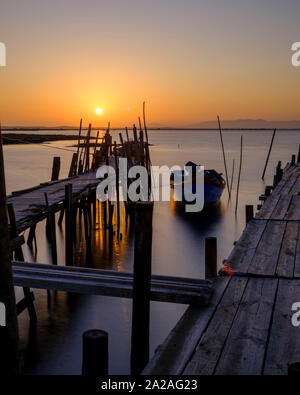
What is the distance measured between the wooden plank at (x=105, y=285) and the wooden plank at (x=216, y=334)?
256 millimetres

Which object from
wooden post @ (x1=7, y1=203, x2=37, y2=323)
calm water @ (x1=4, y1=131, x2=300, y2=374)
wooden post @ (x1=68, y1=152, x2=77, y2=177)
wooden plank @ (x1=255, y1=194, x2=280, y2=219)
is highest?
wooden post @ (x1=68, y1=152, x2=77, y2=177)

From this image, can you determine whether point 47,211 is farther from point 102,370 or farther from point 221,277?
point 102,370

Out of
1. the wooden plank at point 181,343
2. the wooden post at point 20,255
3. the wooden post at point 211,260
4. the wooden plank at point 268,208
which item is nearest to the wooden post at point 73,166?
the wooden plank at point 268,208

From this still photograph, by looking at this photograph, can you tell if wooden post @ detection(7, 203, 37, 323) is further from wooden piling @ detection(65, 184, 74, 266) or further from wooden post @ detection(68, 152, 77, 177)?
wooden post @ detection(68, 152, 77, 177)

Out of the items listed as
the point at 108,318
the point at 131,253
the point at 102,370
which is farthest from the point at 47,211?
the point at 102,370

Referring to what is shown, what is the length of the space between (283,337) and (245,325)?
1.27 feet

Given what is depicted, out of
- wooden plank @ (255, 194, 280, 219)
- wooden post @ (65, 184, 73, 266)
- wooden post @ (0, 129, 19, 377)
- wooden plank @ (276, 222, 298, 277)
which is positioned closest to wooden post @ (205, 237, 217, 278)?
wooden plank @ (276, 222, 298, 277)

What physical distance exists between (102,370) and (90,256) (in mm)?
10829

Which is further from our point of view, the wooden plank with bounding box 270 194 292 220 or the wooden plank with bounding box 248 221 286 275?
the wooden plank with bounding box 270 194 292 220

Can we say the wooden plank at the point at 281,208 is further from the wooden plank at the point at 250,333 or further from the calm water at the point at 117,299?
the wooden plank at the point at 250,333

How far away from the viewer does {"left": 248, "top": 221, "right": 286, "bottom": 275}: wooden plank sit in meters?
5.94

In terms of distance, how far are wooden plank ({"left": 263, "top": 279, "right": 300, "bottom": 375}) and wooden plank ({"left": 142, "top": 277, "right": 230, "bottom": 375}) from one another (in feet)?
2.14

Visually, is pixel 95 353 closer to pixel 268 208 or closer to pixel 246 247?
pixel 246 247

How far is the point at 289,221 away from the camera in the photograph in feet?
28.9
